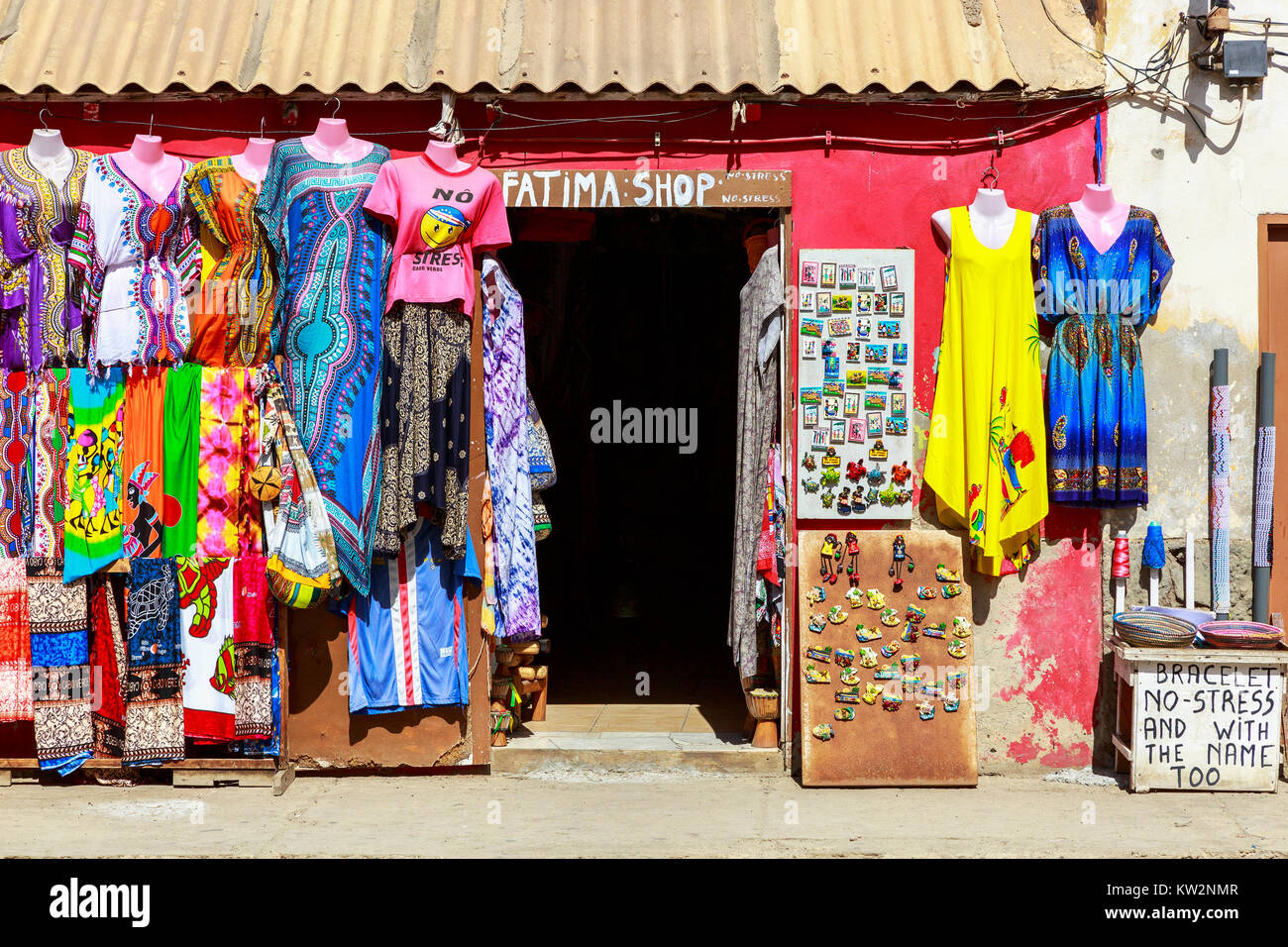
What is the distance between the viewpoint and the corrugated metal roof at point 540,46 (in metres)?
6.08

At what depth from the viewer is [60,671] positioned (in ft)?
19.9

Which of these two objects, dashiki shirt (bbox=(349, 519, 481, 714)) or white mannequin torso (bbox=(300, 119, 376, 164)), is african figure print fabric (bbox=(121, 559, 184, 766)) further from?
white mannequin torso (bbox=(300, 119, 376, 164))

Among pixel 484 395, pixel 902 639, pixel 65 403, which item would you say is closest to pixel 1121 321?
pixel 902 639

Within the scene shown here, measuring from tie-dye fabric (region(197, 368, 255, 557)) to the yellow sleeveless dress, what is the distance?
325cm

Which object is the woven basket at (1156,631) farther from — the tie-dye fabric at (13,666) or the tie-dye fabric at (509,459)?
the tie-dye fabric at (13,666)

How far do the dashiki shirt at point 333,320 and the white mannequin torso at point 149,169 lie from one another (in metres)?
0.48

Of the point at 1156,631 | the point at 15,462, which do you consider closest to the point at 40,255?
the point at 15,462

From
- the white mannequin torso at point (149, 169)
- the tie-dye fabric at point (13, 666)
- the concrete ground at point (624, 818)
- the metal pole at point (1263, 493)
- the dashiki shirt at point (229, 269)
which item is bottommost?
the concrete ground at point (624, 818)

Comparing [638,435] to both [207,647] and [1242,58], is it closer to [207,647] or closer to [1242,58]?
[207,647]

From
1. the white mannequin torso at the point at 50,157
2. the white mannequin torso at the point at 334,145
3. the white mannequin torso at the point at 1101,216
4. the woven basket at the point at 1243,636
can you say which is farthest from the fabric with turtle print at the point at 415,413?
the woven basket at the point at 1243,636

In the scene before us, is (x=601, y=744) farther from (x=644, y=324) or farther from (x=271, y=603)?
(x=644, y=324)

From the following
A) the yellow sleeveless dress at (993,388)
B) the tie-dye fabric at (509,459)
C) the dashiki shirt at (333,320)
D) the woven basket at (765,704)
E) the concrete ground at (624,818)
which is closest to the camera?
the concrete ground at (624,818)

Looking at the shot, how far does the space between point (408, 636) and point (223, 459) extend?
3.89ft

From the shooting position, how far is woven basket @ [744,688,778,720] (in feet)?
21.1
